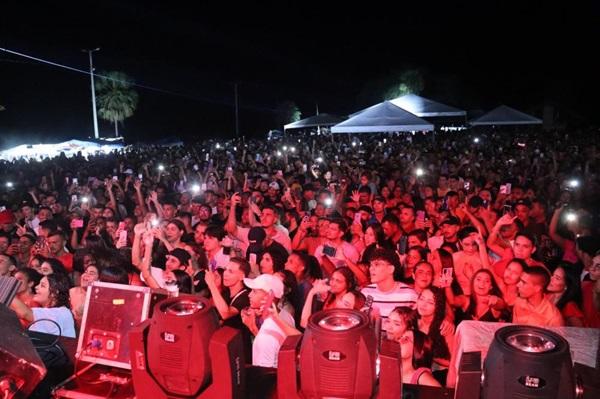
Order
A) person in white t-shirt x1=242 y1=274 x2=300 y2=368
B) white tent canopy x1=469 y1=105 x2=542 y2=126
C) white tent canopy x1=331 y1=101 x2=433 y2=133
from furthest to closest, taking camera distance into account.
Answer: white tent canopy x1=469 y1=105 x2=542 y2=126 → white tent canopy x1=331 y1=101 x2=433 y2=133 → person in white t-shirt x1=242 y1=274 x2=300 y2=368

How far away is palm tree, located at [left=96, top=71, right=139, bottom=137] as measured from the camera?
160ft

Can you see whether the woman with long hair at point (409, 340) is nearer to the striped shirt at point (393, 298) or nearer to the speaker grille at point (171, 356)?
the striped shirt at point (393, 298)

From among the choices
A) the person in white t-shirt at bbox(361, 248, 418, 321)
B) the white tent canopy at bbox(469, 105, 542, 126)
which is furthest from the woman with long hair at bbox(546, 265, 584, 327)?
the white tent canopy at bbox(469, 105, 542, 126)

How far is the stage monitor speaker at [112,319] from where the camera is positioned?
91.0 inches

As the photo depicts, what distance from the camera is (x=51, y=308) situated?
4.24 m

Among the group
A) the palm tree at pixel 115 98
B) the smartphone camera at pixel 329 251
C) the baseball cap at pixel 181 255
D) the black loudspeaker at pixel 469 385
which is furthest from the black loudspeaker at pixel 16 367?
the palm tree at pixel 115 98

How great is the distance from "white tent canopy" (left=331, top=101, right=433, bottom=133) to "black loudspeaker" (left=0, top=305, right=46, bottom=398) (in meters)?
11.2

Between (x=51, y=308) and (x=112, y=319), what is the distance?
2219mm

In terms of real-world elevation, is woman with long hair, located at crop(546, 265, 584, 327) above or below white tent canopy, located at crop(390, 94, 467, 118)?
below

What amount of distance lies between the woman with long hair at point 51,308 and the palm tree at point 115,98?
46635 mm

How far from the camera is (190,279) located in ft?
16.0

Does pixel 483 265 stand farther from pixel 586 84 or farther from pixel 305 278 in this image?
pixel 586 84

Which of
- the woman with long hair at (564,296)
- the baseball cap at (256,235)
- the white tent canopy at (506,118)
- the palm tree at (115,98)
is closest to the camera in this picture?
the woman with long hair at (564,296)

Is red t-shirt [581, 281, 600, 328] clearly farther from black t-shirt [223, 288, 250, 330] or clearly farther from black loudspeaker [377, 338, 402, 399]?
black loudspeaker [377, 338, 402, 399]
